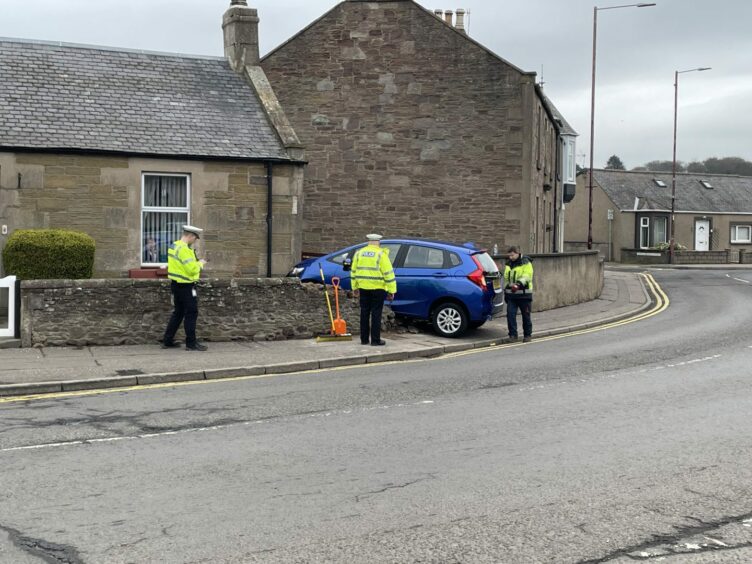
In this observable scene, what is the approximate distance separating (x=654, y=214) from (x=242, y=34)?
144 feet

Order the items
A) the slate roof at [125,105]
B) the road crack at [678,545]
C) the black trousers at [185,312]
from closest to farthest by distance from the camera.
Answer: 1. the road crack at [678,545]
2. the black trousers at [185,312]
3. the slate roof at [125,105]

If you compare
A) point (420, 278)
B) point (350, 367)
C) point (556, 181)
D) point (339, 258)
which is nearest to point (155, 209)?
point (339, 258)

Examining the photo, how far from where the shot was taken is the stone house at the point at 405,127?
2522 cm

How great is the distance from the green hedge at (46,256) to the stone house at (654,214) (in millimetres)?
47509

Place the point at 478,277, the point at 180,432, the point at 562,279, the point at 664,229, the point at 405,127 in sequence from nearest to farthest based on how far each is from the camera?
the point at 180,432
the point at 478,277
the point at 562,279
the point at 405,127
the point at 664,229

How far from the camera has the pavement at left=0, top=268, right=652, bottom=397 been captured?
10.6 metres

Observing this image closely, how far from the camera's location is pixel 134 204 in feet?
58.7

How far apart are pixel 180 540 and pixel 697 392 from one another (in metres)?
7.18

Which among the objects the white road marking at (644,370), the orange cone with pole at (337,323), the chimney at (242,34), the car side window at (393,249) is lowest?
the white road marking at (644,370)

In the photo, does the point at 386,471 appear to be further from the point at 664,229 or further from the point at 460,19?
the point at 664,229

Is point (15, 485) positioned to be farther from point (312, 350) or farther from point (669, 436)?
point (312, 350)

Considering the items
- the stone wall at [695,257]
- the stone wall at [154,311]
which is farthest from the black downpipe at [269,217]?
the stone wall at [695,257]

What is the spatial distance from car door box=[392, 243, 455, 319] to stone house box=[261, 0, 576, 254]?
9.70 m

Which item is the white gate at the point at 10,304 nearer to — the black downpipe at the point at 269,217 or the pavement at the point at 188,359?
the pavement at the point at 188,359
